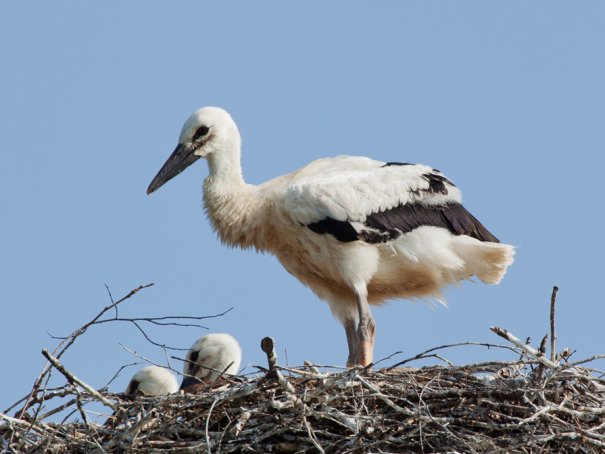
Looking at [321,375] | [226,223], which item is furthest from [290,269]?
[321,375]

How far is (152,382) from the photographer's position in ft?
33.1

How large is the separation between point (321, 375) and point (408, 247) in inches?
91.7

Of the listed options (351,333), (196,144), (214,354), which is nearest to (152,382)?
(214,354)

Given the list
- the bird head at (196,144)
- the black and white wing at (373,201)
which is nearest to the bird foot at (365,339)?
the black and white wing at (373,201)

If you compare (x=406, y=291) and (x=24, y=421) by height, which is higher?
(x=406, y=291)

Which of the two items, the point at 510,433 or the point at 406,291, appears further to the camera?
the point at 406,291

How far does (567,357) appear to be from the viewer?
8461 millimetres

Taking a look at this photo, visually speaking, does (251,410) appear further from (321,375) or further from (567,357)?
(567,357)

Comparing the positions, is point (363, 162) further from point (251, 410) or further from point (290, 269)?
point (251, 410)

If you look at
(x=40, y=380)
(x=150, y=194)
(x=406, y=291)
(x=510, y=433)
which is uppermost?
(x=150, y=194)

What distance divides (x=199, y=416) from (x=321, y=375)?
0.64 metres

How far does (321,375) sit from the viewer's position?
8.32m

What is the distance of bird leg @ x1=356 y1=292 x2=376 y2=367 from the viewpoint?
34.4ft

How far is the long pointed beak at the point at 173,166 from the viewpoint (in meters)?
10.8
